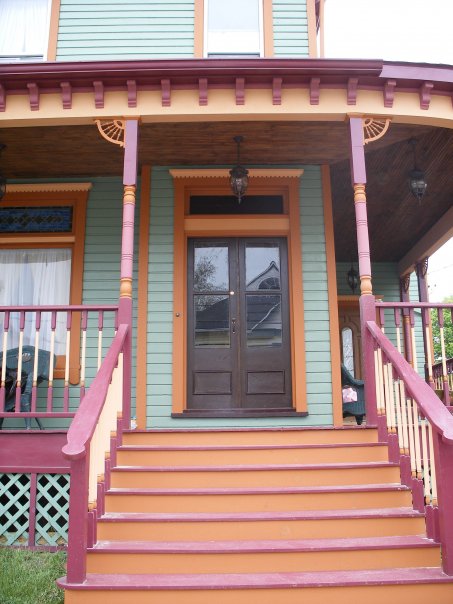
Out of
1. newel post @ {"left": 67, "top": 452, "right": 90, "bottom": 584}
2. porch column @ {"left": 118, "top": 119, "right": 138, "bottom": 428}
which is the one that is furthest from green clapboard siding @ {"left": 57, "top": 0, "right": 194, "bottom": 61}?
newel post @ {"left": 67, "top": 452, "right": 90, "bottom": 584}

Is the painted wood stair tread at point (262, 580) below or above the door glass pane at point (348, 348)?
below

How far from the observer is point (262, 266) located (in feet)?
19.9

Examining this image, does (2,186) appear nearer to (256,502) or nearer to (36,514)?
(36,514)

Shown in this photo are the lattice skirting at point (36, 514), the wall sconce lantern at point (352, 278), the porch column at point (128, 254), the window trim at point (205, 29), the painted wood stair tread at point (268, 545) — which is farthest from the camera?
the wall sconce lantern at point (352, 278)

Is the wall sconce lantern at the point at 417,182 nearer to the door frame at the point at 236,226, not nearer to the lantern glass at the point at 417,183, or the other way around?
the lantern glass at the point at 417,183

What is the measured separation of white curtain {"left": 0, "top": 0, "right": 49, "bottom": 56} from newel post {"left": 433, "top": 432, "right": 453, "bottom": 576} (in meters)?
5.94

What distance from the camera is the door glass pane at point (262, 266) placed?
6043mm

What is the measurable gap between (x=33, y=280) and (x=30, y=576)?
3424 mm

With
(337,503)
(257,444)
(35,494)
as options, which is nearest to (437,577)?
(337,503)

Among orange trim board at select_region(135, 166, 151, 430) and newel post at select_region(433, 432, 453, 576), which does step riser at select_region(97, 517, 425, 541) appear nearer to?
newel post at select_region(433, 432, 453, 576)

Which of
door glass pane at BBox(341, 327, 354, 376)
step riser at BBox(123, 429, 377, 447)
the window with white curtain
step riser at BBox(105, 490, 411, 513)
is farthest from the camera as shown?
door glass pane at BBox(341, 327, 354, 376)

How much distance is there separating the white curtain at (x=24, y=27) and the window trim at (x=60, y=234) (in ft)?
5.31

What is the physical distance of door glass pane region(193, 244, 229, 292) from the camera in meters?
6.03

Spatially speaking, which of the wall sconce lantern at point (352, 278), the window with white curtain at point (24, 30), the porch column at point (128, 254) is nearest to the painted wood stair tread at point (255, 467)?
the porch column at point (128, 254)
